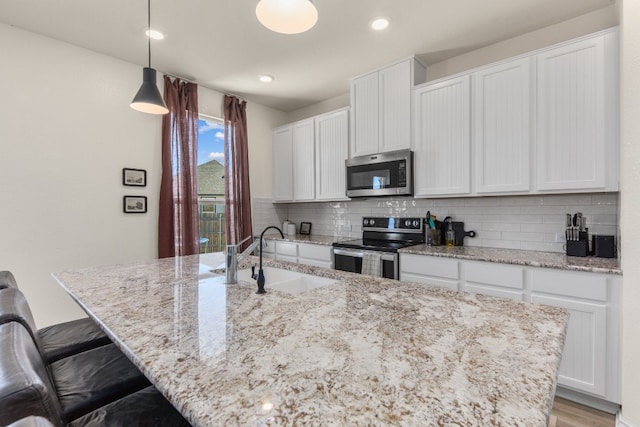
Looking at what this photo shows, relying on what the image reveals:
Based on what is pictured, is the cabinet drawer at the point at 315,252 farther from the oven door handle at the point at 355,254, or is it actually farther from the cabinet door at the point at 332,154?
the cabinet door at the point at 332,154

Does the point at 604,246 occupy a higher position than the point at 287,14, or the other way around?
the point at 287,14

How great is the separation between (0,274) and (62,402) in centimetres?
93

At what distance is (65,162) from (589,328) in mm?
4149

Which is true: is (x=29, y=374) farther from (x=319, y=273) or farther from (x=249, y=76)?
(x=249, y=76)

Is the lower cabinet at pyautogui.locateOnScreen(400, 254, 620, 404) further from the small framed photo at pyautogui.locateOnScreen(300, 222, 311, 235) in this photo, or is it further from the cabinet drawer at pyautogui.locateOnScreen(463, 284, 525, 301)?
the small framed photo at pyautogui.locateOnScreen(300, 222, 311, 235)

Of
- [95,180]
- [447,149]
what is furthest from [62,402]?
[447,149]

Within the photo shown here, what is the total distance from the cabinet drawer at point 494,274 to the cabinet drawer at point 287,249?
78.6 inches

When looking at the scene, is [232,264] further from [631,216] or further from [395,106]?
[395,106]

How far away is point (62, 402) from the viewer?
1.00m

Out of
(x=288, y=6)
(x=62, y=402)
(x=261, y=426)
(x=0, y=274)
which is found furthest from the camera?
(x=0, y=274)

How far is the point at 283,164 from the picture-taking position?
4.36 metres

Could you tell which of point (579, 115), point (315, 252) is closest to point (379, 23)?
point (579, 115)

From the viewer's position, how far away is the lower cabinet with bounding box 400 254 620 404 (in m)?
1.84

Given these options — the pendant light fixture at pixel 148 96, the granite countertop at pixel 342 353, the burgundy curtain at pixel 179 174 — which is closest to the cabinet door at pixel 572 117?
the granite countertop at pixel 342 353
